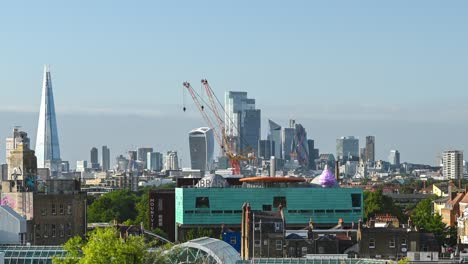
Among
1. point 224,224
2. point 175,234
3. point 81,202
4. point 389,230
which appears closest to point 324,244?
point 389,230

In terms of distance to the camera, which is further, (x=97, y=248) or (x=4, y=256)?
(x=4, y=256)

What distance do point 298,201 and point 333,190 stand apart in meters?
3.78

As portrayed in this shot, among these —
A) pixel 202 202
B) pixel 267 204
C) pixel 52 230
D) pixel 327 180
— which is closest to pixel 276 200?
pixel 267 204

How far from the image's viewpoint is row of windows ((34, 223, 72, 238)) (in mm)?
106500

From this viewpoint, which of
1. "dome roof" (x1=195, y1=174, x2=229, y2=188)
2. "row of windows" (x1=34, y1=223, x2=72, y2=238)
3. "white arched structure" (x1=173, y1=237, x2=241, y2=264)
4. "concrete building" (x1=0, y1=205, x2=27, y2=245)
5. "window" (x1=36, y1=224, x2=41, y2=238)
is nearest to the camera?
"white arched structure" (x1=173, y1=237, x2=241, y2=264)

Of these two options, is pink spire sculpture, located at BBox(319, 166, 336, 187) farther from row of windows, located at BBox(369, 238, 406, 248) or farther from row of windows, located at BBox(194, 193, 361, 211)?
row of windows, located at BBox(369, 238, 406, 248)

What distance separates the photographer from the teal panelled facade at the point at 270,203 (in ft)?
498

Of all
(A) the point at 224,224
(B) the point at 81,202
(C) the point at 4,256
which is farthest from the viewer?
(A) the point at 224,224

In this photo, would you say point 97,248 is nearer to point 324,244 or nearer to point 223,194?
point 324,244

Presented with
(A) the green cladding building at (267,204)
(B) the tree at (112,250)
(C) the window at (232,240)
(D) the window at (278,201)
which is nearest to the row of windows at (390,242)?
(C) the window at (232,240)

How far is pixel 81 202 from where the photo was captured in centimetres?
11006

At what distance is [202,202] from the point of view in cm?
15350

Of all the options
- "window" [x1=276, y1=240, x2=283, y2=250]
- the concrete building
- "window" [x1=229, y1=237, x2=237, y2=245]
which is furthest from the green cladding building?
the concrete building

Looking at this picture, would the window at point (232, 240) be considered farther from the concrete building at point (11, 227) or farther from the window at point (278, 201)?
the concrete building at point (11, 227)
